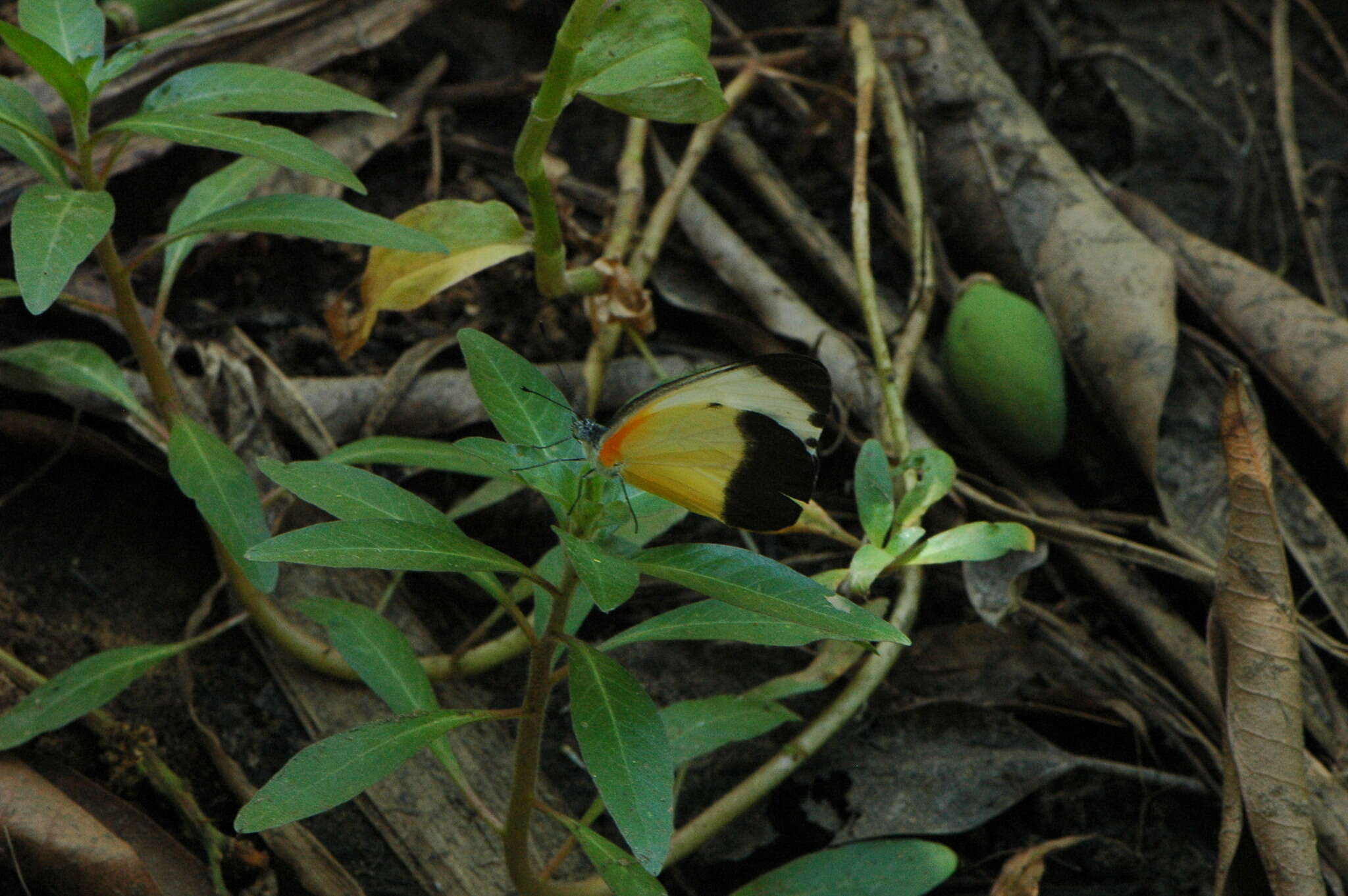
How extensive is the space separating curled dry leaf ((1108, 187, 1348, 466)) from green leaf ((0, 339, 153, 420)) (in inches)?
100

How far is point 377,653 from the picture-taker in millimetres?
1818

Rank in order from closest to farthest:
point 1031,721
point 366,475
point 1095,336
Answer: point 366,475
point 1031,721
point 1095,336

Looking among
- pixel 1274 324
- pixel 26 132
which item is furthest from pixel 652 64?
pixel 1274 324

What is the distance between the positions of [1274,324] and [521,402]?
6.75 feet

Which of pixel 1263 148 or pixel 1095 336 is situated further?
pixel 1263 148

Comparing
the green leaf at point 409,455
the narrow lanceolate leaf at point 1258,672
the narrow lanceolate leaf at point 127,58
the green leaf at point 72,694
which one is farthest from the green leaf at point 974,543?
the narrow lanceolate leaf at point 127,58

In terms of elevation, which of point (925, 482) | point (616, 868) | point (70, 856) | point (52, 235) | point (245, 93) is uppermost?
point (245, 93)

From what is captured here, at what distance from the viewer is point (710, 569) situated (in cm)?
142

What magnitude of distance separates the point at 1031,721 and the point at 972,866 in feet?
1.23

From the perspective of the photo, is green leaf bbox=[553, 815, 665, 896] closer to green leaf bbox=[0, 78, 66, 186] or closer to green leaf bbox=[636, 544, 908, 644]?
green leaf bbox=[636, 544, 908, 644]

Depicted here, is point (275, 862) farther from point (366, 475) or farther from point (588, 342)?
point (588, 342)

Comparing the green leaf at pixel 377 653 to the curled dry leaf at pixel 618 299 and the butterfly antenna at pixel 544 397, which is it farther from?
the curled dry leaf at pixel 618 299

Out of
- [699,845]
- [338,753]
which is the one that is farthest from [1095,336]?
[338,753]

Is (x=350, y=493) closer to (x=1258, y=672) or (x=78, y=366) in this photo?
(x=78, y=366)
